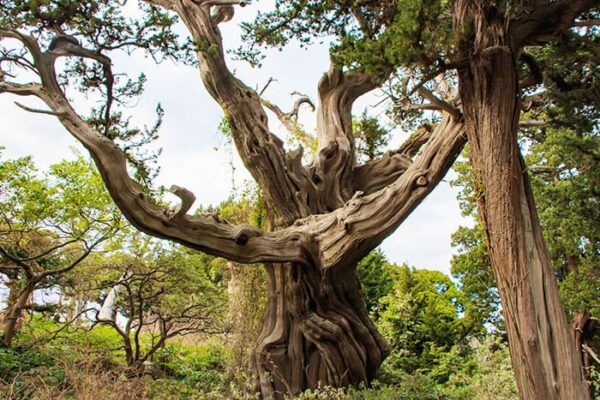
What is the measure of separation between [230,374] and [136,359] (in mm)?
2062

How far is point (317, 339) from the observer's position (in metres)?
5.68

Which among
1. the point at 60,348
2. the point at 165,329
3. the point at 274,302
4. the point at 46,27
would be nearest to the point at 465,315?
the point at 274,302

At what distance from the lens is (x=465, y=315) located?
9484 millimetres

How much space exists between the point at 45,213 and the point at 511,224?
6.19m

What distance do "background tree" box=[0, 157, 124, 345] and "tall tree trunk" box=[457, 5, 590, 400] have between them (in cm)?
546

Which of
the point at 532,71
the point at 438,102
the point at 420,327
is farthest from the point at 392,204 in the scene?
the point at 420,327

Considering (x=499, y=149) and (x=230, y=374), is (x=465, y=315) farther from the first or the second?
(x=499, y=149)

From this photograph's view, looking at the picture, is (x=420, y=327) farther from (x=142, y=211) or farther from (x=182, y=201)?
(x=142, y=211)

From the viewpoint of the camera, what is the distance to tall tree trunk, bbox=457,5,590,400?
11.6ft

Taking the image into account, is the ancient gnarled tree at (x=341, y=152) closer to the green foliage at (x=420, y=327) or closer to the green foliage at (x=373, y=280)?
the green foliage at (x=420, y=327)

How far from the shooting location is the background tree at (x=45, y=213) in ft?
22.8

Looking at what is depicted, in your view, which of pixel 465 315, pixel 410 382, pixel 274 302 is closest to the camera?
Result: pixel 410 382

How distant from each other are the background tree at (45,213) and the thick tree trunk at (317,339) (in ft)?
10.2

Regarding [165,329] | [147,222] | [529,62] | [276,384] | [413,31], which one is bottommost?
[276,384]
